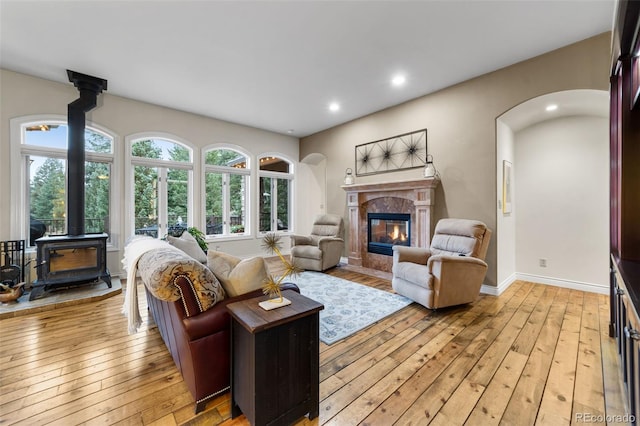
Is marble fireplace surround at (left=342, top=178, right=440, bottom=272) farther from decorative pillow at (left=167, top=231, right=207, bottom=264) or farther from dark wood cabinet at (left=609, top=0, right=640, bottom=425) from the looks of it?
decorative pillow at (left=167, top=231, right=207, bottom=264)

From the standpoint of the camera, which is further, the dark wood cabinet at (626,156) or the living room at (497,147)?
the living room at (497,147)

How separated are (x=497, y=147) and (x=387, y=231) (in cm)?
218

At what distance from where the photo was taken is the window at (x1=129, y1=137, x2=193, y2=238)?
4.73m

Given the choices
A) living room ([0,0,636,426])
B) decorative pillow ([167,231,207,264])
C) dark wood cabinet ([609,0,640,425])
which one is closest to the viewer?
dark wood cabinet ([609,0,640,425])

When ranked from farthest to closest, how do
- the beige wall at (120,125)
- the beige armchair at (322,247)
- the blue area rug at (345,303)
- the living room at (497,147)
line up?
the beige armchair at (322,247) < the beige wall at (120,125) < the living room at (497,147) < the blue area rug at (345,303)

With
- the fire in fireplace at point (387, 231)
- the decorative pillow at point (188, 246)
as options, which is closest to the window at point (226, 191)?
the decorative pillow at point (188, 246)

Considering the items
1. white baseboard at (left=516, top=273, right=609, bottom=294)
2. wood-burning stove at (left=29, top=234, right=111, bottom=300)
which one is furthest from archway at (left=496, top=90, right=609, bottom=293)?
wood-burning stove at (left=29, top=234, right=111, bottom=300)

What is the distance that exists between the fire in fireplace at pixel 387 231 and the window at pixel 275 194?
2.58 meters

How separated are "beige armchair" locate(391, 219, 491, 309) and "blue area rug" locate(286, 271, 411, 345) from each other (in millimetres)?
321

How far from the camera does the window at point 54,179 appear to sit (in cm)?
382

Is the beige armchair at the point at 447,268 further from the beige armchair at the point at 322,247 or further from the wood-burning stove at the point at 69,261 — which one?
the wood-burning stove at the point at 69,261

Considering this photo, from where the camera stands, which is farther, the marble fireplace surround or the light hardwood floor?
the marble fireplace surround

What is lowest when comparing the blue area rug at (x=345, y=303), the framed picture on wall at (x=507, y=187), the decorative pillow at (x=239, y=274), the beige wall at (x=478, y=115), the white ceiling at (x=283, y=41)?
the blue area rug at (x=345, y=303)

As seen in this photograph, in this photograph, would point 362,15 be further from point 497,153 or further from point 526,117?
point 526,117
